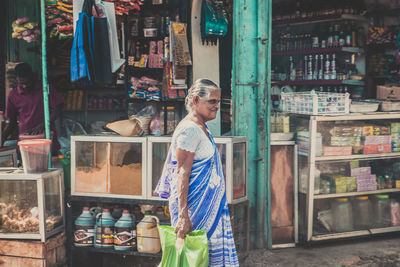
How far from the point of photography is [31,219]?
4.14 meters

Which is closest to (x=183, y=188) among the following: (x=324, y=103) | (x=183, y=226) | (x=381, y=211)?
(x=183, y=226)

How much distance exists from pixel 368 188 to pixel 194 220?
300 centimetres

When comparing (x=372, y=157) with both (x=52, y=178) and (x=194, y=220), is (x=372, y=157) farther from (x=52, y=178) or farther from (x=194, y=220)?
(x=52, y=178)

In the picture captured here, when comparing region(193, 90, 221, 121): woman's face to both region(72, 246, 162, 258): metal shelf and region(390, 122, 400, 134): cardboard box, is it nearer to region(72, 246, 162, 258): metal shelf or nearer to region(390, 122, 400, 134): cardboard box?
region(72, 246, 162, 258): metal shelf

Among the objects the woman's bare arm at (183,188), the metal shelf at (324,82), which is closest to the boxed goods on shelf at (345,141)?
the metal shelf at (324,82)

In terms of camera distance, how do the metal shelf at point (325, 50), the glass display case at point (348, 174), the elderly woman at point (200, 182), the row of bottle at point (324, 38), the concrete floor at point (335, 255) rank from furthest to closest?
the row of bottle at point (324, 38) < the metal shelf at point (325, 50) < the glass display case at point (348, 174) < the concrete floor at point (335, 255) < the elderly woman at point (200, 182)

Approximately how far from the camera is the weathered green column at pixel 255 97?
464 centimetres

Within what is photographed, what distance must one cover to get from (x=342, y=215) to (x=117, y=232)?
8.41ft

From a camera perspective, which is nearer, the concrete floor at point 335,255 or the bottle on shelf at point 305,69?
the concrete floor at point 335,255

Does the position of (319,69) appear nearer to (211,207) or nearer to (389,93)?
(389,93)

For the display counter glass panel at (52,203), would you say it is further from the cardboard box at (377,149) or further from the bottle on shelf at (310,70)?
the bottle on shelf at (310,70)

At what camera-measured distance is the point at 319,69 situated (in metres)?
6.79

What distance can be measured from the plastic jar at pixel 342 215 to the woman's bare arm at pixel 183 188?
109 inches

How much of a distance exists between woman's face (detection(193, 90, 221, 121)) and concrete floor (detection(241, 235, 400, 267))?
6.40 feet
